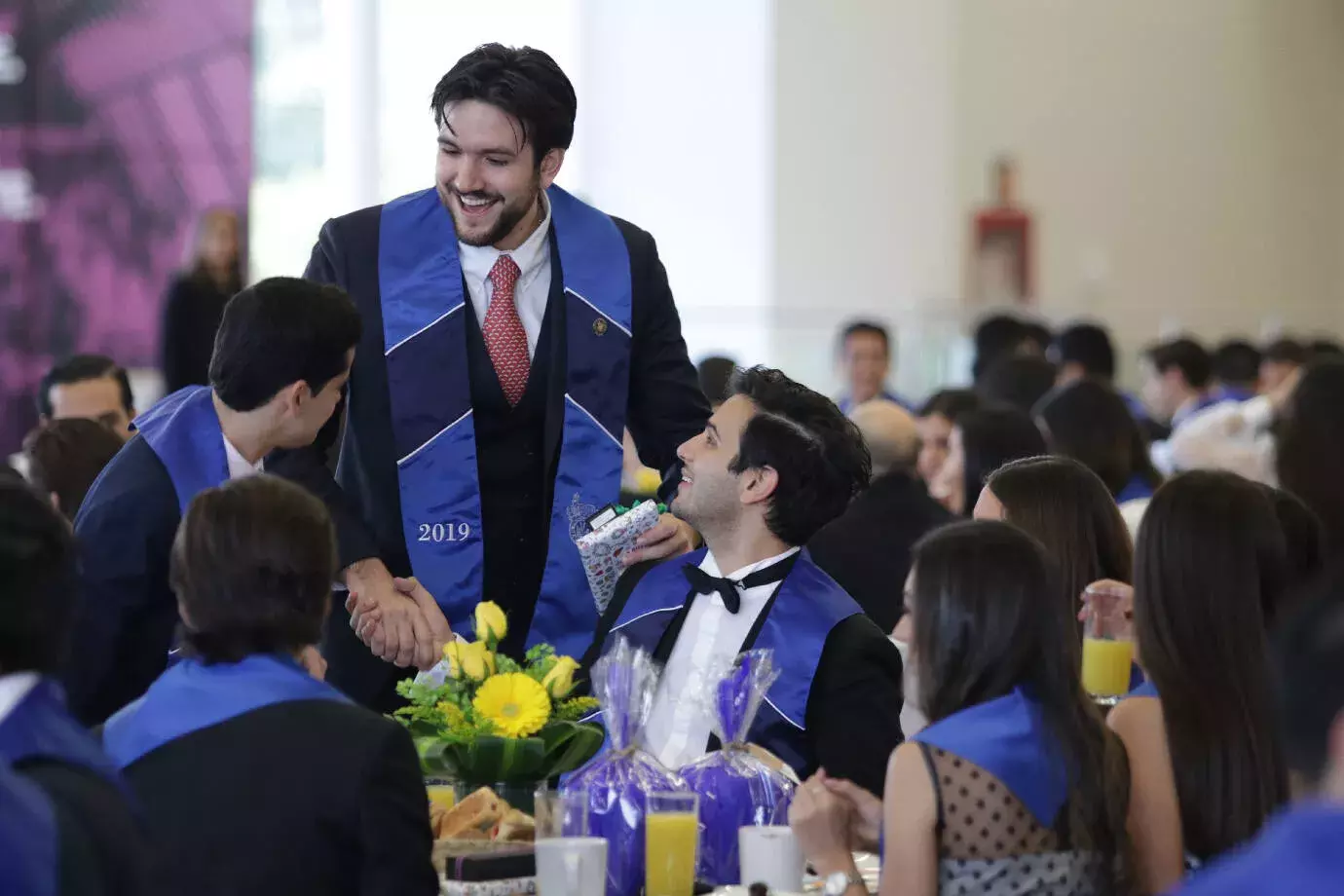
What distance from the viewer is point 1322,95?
14125 mm

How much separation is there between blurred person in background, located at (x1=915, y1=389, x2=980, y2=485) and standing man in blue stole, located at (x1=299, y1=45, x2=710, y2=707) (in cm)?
295

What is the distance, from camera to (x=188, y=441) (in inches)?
106

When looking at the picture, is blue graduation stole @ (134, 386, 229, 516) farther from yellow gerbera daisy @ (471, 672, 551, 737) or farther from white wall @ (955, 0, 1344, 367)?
white wall @ (955, 0, 1344, 367)

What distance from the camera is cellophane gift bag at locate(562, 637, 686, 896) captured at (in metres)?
2.31

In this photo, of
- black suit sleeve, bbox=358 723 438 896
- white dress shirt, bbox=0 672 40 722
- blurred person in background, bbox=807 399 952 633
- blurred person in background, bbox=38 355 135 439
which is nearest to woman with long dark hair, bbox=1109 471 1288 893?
black suit sleeve, bbox=358 723 438 896

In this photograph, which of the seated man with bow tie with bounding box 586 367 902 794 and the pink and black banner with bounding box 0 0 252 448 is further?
the pink and black banner with bounding box 0 0 252 448

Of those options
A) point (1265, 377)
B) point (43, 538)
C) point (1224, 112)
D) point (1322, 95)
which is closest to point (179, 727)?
point (43, 538)

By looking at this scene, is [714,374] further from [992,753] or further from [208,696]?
[208,696]

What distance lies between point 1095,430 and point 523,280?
7.15 ft

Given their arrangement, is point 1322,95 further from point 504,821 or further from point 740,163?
point 504,821

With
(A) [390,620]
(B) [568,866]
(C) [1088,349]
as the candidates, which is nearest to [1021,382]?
(C) [1088,349]

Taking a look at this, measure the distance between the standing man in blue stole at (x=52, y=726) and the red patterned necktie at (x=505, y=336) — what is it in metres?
1.51

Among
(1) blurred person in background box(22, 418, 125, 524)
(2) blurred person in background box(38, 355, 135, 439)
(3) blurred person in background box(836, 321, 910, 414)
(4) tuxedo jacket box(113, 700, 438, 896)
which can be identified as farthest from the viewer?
(3) blurred person in background box(836, 321, 910, 414)

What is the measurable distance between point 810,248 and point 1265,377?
8.23 feet
